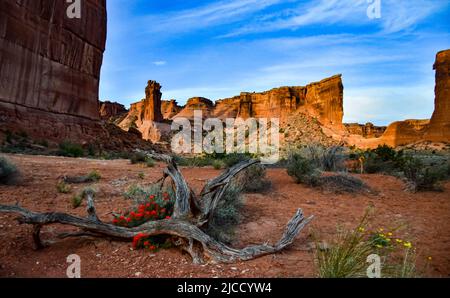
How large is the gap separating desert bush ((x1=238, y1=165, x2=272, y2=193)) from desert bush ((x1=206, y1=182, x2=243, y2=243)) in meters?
1.69

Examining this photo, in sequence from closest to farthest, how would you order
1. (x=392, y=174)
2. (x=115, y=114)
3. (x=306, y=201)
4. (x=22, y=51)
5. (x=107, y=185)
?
(x=306, y=201) → (x=107, y=185) → (x=392, y=174) → (x=22, y=51) → (x=115, y=114)

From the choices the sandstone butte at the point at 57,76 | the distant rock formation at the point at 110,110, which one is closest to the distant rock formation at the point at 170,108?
the distant rock formation at the point at 110,110

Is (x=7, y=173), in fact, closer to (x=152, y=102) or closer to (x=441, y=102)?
(x=441, y=102)

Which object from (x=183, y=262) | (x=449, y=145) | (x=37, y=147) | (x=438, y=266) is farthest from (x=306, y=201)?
(x=449, y=145)

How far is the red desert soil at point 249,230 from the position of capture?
2998 millimetres

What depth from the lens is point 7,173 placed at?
6.43 metres

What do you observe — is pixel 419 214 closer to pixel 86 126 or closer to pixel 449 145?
pixel 86 126

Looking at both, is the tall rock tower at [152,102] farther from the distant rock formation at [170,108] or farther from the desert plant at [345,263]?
the desert plant at [345,263]

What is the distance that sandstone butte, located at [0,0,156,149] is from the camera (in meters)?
19.8

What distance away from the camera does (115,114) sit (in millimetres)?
88812

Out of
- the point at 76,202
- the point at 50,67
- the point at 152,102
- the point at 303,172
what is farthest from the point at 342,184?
the point at 152,102

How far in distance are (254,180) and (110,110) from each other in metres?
89.7

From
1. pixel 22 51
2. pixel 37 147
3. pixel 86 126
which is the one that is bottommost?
pixel 37 147
